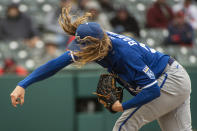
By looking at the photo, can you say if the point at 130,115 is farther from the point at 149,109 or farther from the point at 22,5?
the point at 22,5

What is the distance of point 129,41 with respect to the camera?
3.62 meters

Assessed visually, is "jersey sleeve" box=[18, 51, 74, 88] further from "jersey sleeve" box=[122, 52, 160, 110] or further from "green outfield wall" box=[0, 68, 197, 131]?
"green outfield wall" box=[0, 68, 197, 131]

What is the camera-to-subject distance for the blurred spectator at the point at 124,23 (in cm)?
852

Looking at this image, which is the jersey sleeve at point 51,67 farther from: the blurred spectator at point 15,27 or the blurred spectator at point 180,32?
the blurred spectator at point 180,32

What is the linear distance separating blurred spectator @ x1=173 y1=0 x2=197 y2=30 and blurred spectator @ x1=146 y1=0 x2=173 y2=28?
406 millimetres

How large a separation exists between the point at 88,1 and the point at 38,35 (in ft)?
4.61

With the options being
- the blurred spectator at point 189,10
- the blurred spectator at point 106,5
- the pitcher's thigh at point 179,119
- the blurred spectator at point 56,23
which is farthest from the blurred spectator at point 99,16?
the pitcher's thigh at point 179,119

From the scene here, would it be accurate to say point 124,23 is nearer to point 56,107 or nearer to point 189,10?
point 189,10

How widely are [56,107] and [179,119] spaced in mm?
2953

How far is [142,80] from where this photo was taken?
136 inches

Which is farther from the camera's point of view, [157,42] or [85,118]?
[157,42]

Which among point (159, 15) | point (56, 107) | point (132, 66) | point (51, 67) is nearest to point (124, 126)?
point (132, 66)

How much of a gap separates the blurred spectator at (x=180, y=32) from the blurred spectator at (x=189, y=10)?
714 mm

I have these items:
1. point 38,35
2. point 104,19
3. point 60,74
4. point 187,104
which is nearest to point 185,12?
point 104,19
